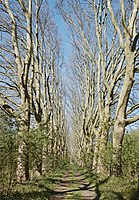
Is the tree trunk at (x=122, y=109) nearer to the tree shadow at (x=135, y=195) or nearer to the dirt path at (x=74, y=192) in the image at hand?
the dirt path at (x=74, y=192)

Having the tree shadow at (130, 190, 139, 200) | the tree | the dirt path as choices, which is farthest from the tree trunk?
the tree shadow at (130, 190, 139, 200)

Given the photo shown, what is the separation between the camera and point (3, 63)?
17359mm

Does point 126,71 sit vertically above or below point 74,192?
above

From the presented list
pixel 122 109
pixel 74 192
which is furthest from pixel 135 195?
pixel 74 192

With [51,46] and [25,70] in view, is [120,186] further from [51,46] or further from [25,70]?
[51,46]

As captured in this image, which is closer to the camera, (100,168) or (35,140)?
(35,140)

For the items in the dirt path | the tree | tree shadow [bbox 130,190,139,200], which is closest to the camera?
tree shadow [bbox 130,190,139,200]

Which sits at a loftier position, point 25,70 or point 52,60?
point 52,60

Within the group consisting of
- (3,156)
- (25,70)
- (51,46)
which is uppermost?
(51,46)

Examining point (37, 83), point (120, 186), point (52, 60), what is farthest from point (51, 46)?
point (120, 186)

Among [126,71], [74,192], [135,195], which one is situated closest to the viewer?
→ [135,195]

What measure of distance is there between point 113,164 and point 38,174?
669 centimetres

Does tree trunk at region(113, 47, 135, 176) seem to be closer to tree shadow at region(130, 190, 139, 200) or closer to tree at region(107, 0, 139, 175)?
tree at region(107, 0, 139, 175)

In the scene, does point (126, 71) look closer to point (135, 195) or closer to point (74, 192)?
point (135, 195)
